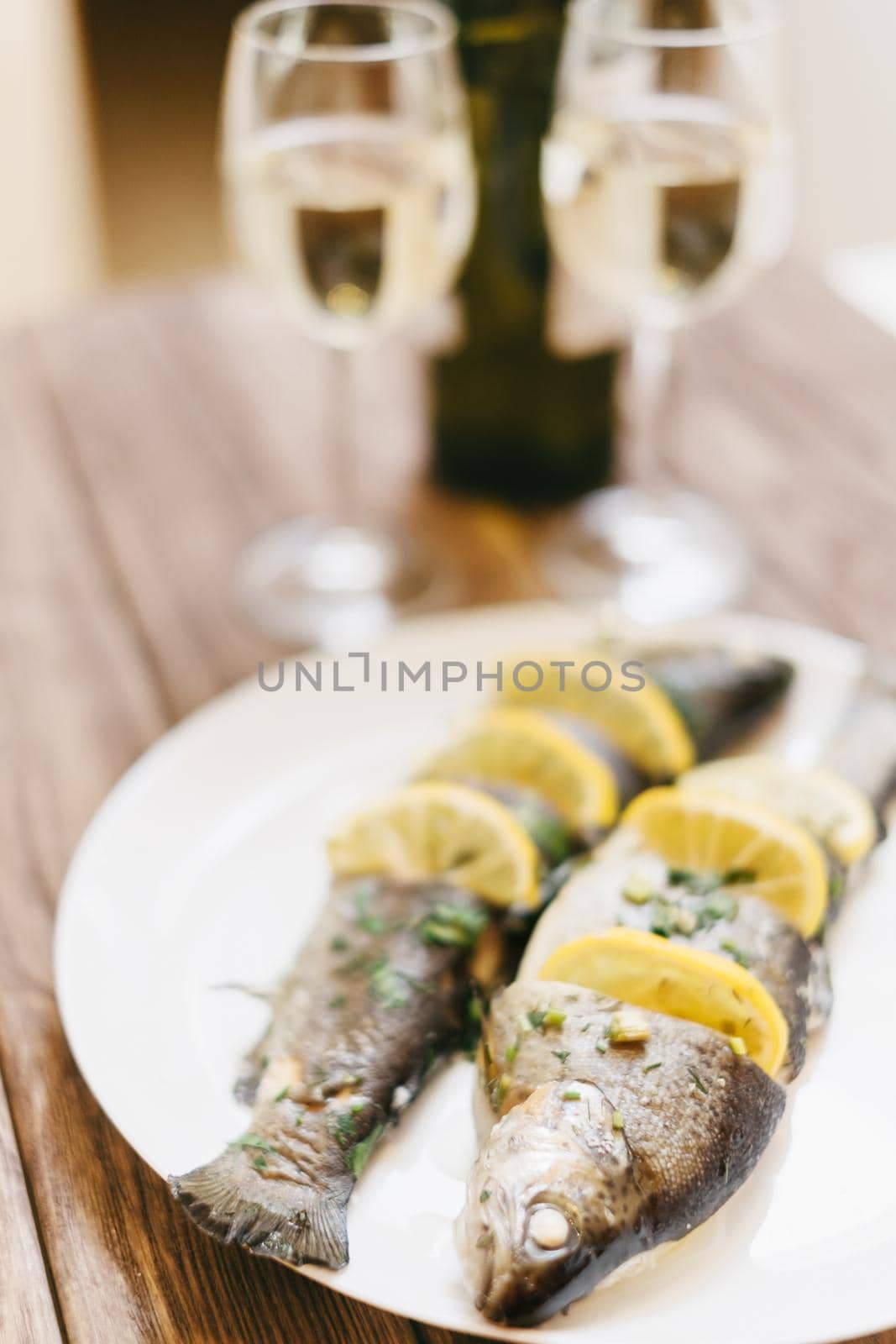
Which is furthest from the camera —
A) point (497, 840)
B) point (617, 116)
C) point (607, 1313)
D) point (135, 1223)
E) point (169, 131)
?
point (169, 131)

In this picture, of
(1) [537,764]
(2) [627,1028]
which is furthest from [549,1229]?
(1) [537,764]

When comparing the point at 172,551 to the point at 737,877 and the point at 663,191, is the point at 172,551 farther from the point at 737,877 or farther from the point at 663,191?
the point at 737,877

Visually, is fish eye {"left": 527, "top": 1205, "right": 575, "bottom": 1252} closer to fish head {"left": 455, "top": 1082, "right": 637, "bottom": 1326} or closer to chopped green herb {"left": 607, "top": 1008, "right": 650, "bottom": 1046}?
fish head {"left": 455, "top": 1082, "right": 637, "bottom": 1326}

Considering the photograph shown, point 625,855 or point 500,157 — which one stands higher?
point 500,157

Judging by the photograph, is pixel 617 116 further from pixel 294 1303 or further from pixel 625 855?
pixel 294 1303

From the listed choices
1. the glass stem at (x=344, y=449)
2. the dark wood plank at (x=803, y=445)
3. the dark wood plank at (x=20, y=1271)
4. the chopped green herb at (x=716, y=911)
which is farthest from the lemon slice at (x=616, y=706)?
the dark wood plank at (x=20, y=1271)

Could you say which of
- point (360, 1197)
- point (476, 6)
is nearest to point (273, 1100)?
point (360, 1197)
